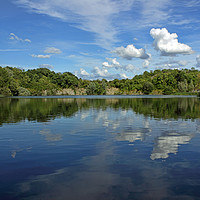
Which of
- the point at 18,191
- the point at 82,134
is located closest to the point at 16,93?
the point at 82,134

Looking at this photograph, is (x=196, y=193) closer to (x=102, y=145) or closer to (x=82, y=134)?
(x=102, y=145)

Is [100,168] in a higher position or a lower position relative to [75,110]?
lower

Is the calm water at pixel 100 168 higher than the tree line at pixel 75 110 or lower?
lower

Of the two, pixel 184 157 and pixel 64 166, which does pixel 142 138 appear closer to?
pixel 184 157

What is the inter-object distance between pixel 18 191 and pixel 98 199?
3.23 meters

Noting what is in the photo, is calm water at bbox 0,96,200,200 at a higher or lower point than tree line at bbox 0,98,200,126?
lower

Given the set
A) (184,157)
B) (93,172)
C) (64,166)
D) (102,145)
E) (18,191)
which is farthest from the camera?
(102,145)

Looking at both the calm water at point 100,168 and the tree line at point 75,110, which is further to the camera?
the tree line at point 75,110

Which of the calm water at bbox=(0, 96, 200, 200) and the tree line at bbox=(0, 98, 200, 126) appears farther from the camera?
the tree line at bbox=(0, 98, 200, 126)

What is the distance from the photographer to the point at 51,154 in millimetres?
13938

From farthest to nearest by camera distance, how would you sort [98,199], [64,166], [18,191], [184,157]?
[184,157] → [64,166] → [18,191] → [98,199]

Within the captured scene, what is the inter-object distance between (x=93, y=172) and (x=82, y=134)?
978cm

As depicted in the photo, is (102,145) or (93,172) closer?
(93,172)

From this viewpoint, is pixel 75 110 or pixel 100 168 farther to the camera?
pixel 75 110
